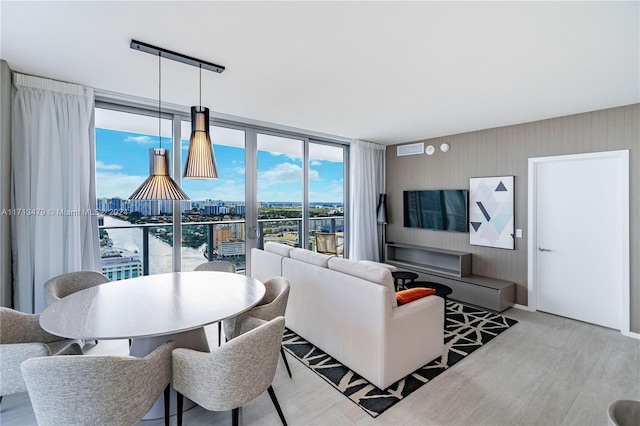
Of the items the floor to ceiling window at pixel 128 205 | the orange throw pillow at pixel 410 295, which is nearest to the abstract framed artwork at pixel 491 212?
the orange throw pillow at pixel 410 295

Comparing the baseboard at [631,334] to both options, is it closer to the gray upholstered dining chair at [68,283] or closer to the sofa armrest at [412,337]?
the sofa armrest at [412,337]

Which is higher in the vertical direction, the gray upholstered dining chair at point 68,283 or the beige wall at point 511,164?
the beige wall at point 511,164

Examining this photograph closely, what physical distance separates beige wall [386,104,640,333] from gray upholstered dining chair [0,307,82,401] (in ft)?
16.4

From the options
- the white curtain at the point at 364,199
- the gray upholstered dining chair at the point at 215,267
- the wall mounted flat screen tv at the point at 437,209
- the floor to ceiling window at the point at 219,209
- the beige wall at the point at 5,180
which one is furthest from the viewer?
the white curtain at the point at 364,199

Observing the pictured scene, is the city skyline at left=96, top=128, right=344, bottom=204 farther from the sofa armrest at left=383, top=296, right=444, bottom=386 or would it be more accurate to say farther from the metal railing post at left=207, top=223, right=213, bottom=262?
the sofa armrest at left=383, top=296, right=444, bottom=386

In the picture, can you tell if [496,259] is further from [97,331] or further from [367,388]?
[97,331]

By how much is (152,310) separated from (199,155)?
3.77ft

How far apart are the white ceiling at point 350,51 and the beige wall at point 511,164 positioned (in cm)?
28

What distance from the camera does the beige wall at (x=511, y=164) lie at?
10.9 ft

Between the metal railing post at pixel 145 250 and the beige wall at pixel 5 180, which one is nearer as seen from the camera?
the beige wall at pixel 5 180

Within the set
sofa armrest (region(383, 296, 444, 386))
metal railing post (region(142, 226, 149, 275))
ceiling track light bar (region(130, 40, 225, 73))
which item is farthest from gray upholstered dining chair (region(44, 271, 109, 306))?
sofa armrest (region(383, 296, 444, 386))

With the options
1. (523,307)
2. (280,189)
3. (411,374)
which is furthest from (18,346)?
(523,307)

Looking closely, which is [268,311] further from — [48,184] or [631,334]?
[631,334]

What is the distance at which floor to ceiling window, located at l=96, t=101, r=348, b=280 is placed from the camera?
137 inches
